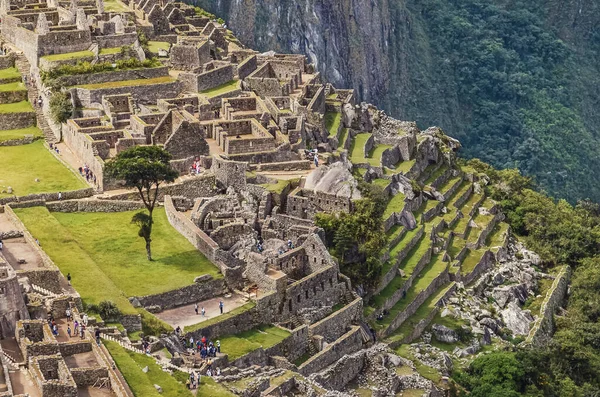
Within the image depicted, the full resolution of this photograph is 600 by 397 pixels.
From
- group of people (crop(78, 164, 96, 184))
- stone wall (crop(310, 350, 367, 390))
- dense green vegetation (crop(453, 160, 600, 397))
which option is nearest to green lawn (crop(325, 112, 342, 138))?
dense green vegetation (crop(453, 160, 600, 397))

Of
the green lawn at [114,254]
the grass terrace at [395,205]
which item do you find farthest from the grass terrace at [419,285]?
the green lawn at [114,254]

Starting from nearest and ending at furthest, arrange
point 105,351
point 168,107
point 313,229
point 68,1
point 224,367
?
point 105,351 < point 224,367 < point 313,229 < point 168,107 < point 68,1

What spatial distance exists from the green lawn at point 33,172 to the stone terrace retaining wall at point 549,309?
24.3 m

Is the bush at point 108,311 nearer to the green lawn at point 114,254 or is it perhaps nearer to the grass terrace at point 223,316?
the green lawn at point 114,254

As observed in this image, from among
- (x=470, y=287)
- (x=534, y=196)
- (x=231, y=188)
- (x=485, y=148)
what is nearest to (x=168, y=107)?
(x=231, y=188)

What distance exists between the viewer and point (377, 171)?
76562mm

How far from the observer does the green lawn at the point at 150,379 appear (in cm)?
4616

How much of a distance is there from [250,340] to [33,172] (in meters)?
17.4

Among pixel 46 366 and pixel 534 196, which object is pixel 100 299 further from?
pixel 534 196

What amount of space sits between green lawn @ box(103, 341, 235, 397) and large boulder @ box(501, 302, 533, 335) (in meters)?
27.1

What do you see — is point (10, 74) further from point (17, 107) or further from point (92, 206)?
point (92, 206)

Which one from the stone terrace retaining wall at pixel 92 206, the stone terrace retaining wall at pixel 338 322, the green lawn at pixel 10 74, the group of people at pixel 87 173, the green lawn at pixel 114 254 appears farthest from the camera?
the green lawn at pixel 10 74

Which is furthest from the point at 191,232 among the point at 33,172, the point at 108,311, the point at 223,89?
the point at 223,89

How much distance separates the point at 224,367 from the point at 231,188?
14.1 meters
